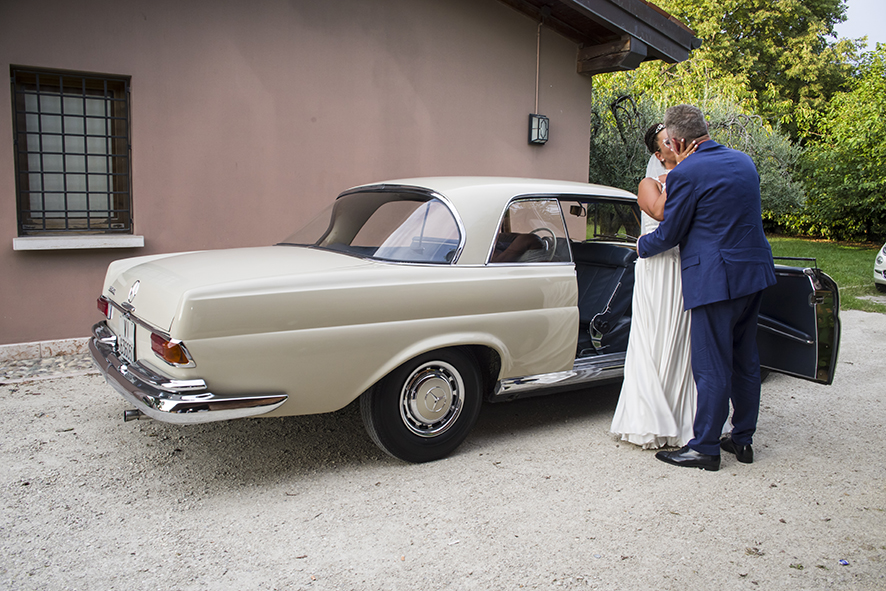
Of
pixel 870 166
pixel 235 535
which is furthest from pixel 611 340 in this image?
pixel 870 166

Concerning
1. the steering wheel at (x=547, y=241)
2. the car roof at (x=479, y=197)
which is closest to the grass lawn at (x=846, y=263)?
the steering wheel at (x=547, y=241)

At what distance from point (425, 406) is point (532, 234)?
126cm

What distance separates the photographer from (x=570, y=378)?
414 cm

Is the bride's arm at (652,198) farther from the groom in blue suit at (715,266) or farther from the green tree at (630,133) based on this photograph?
the green tree at (630,133)

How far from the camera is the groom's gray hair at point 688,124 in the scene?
3758 millimetres

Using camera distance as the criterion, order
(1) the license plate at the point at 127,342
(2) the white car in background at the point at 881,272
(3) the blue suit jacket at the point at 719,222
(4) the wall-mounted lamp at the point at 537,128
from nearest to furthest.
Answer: (1) the license plate at the point at 127,342, (3) the blue suit jacket at the point at 719,222, (4) the wall-mounted lamp at the point at 537,128, (2) the white car in background at the point at 881,272

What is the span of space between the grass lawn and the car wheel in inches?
309

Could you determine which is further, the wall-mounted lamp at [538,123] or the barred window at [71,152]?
the wall-mounted lamp at [538,123]

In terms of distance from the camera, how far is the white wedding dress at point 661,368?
3953 mm

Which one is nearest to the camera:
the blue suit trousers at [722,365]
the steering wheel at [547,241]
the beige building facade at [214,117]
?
the blue suit trousers at [722,365]

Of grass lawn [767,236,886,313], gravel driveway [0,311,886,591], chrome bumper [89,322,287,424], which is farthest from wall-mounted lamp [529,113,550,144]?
chrome bumper [89,322,287,424]

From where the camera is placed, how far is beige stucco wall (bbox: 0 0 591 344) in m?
5.79

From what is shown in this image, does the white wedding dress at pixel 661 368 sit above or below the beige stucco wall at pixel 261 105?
below

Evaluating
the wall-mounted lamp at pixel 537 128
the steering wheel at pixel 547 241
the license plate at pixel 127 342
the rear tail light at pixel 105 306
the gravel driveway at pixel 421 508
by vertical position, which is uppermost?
the wall-mounted lamp at pixel 537 128
